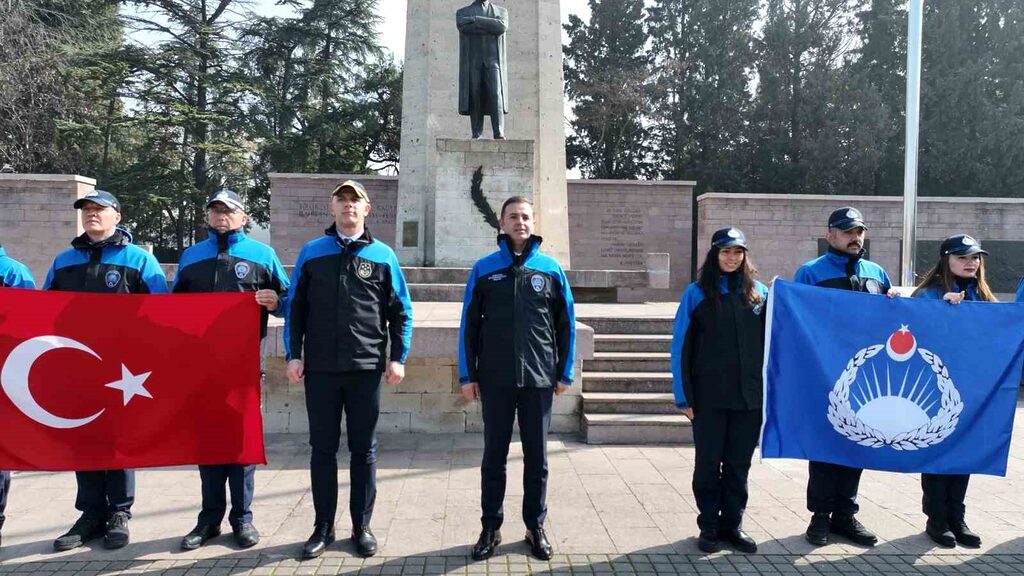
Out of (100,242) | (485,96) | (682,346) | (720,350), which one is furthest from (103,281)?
(485,96)

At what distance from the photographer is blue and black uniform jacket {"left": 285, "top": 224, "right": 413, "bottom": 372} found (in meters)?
3.71

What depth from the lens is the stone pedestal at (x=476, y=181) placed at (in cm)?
1140

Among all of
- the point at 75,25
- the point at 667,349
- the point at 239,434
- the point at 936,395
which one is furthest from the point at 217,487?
the point at 75,25

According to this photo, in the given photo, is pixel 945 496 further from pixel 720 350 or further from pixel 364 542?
pixel 364 542

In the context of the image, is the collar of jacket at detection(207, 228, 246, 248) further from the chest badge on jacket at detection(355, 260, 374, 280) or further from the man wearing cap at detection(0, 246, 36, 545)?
the man wearing cap at detection(0, 246, 36, 545)

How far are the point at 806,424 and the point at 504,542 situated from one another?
1950mm

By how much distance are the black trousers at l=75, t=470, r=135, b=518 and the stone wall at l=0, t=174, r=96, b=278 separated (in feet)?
47.0

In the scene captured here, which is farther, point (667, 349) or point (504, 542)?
point (667, 349)

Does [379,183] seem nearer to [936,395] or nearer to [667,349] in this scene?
[667,349]

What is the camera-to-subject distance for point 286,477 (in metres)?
5.28

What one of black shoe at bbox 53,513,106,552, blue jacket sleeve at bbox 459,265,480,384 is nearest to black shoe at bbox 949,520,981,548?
blue jacket sleeve at bbox 459,265,480,384

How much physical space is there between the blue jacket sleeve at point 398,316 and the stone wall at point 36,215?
1530 cm

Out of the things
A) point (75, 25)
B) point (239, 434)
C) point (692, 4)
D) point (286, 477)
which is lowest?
point (286, 477)

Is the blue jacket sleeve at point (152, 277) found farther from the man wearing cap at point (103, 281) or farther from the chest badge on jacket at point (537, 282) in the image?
the chest badge on jacket at point (537, 282)
